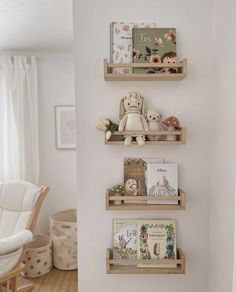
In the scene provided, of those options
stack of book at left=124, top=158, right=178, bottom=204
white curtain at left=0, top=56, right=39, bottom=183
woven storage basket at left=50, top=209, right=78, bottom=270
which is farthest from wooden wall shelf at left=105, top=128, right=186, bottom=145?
white curtain at left=0, top=56, right=39, bottom=183

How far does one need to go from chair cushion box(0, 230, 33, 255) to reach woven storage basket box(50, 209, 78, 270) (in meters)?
0.67

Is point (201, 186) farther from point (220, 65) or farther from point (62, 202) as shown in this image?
point (62, 202)

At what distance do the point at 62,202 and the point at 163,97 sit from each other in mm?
2117

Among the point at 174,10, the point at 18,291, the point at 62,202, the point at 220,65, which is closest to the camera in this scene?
the point at 220,65

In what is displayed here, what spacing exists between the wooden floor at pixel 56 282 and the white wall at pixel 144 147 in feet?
3.57

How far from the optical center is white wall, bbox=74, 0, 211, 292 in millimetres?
1536

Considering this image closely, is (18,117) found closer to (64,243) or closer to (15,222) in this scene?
(15,222)

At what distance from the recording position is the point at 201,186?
5.25ft

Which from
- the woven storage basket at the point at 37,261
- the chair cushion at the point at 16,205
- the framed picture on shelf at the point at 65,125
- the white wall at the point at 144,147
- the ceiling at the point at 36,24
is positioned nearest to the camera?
the white wall at the point at 144,147

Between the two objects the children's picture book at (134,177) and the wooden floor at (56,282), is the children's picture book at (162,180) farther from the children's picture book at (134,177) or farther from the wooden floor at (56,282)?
the wooden floor at (56,282)

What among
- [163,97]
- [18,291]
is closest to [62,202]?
[18,291]

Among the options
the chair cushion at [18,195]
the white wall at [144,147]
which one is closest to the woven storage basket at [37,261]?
the chair cushion at [18,195]

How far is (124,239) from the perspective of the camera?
1.59m

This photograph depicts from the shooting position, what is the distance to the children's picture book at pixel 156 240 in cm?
157
